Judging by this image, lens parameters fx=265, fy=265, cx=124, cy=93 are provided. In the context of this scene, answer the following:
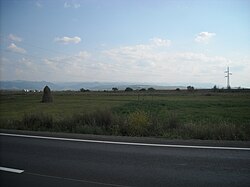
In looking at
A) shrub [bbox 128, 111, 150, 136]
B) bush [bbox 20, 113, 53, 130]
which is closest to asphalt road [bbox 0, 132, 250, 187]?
shrub [bbox 128, 111, 150, 136]

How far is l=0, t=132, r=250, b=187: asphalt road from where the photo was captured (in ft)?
18.5

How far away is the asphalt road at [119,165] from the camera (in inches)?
222

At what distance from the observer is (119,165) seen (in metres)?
6.73

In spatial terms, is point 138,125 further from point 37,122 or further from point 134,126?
point 37,122

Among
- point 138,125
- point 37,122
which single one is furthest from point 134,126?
point 37,122

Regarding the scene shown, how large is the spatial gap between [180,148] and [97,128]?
4.61 m

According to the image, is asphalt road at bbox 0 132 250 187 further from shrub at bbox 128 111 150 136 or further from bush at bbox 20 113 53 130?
bush at bbox 20 113 53 130

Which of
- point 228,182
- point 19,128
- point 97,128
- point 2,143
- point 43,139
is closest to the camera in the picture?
point 228,182

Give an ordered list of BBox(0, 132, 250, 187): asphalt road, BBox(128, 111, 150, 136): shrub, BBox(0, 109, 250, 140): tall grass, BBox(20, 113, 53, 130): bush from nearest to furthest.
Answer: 1. BBox(0, 132, 250, 187): asphalt road
2. BBox(0, 109, 250, 140): tall grass
3. BBox(128, 111, 150, 136): shrub
4. BBox(20, 113, 53, 130): bush

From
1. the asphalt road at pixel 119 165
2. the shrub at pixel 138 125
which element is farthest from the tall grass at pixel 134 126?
the asphalt road at pixel 119 165

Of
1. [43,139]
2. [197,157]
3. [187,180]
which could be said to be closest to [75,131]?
[43,139]

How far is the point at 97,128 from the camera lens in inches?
470

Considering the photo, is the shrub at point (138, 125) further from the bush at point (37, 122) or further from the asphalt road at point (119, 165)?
the bush at point (37, 122)

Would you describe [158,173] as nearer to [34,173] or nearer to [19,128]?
[34,173]
